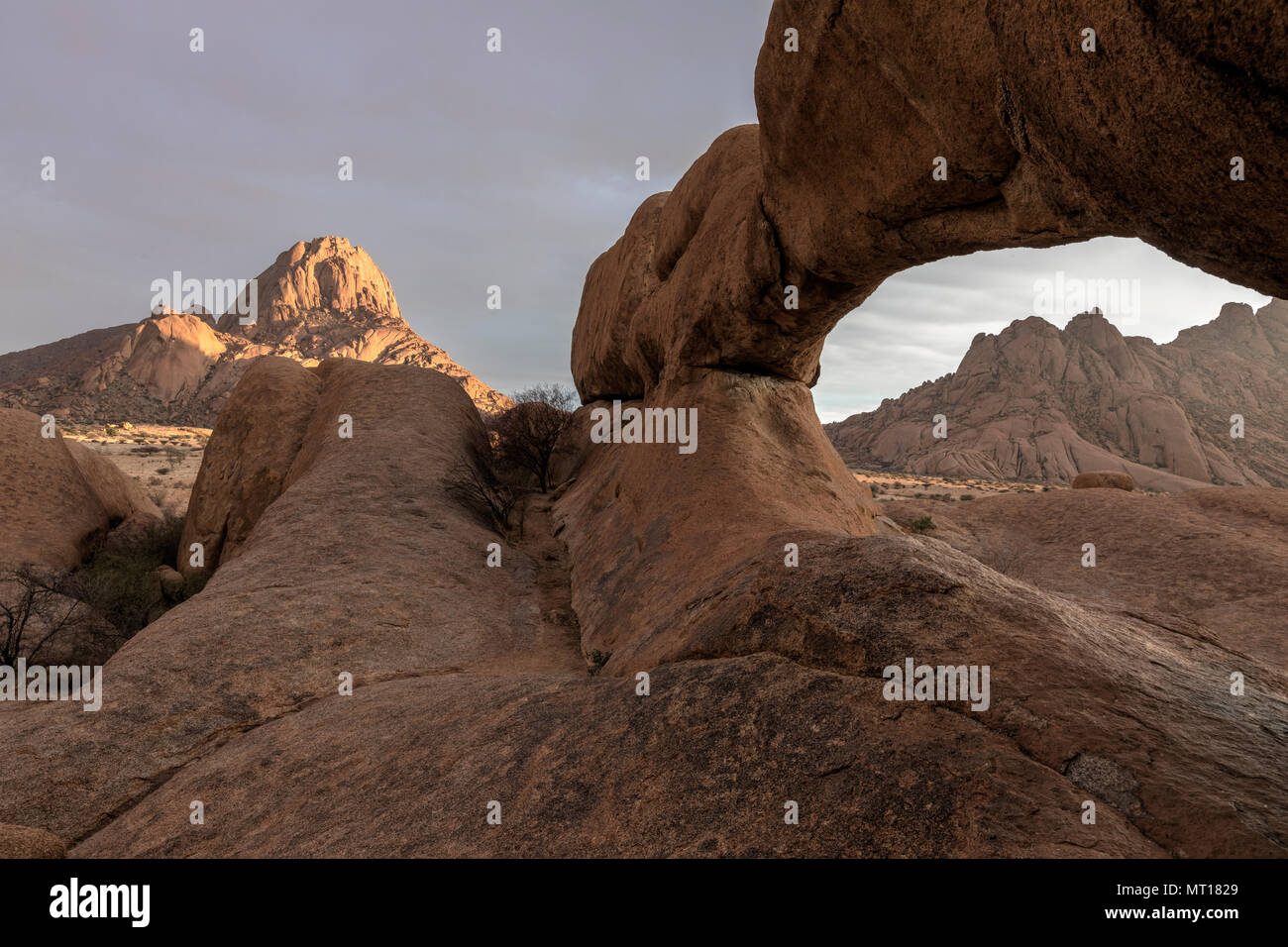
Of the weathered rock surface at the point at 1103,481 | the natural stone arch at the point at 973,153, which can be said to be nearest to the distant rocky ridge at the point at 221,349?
the weathered rock surface at the point at 1103,481

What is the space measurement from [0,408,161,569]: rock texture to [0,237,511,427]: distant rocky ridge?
149 feet

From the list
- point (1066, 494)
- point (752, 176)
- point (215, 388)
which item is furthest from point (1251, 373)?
point (215, 388)

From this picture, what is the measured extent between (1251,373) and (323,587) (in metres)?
138

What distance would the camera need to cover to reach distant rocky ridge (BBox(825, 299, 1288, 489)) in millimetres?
67375

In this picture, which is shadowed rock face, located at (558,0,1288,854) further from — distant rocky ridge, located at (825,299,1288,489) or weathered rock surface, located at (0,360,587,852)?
distant rocky ridge, located at (825,299,1288,489)

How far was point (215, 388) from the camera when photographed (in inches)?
3226

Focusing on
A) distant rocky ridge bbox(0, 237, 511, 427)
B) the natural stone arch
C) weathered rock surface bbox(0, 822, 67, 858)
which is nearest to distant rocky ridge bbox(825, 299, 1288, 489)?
distant rocky ridge bbox(0, 237, 511, 427)

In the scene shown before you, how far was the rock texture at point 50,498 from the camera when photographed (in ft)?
43.7

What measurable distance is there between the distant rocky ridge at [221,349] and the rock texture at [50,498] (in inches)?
1784

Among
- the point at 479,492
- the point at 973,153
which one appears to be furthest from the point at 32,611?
the point at 973,153

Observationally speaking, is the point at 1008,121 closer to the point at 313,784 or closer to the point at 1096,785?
the point at 1096,785
